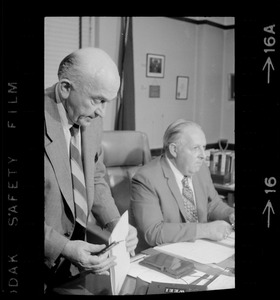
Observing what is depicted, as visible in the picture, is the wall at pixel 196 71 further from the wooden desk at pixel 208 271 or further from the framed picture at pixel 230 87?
the wooden desk at pixel 208 271

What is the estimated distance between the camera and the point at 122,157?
219 centimetres

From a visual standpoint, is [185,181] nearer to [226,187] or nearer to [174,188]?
[174,188]

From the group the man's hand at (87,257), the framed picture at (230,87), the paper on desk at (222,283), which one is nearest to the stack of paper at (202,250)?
the paper on desk at (222,283)

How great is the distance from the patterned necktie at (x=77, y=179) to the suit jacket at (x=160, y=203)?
15.5 inches

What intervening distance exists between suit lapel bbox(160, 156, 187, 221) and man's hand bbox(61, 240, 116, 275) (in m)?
0.54
